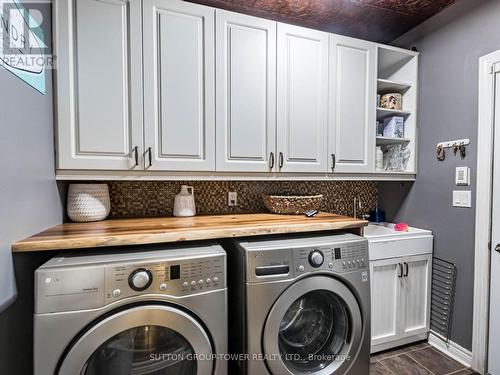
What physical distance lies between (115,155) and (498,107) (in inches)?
90.6

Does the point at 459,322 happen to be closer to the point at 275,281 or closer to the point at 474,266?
the point at 474,266

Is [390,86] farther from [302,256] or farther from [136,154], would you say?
[136,154]

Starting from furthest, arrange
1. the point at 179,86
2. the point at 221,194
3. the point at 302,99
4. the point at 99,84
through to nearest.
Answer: the point at 221,194, the point at 302,99, the point at 179,86, the point at 99,84

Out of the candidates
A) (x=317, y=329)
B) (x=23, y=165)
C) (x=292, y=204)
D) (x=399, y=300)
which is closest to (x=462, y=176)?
(x=399, y=300)

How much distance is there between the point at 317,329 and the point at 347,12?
222 cm

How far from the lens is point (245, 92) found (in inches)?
62.2

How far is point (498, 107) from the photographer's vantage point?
5.02ft

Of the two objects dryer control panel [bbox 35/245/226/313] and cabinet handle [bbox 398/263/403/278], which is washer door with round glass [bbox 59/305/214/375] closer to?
dryer control panel [bbox 35/245/226/313]

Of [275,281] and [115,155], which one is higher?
[115,155]

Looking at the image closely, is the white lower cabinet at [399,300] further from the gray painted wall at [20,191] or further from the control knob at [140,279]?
the gray painted wall at [20,191]

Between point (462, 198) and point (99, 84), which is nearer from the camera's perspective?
point (99, 84)

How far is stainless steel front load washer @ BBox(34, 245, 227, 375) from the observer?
0.91 metres

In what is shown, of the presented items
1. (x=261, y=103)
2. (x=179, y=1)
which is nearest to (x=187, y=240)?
(x=261, y=103)

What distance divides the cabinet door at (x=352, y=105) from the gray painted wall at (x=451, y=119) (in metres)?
0.49
